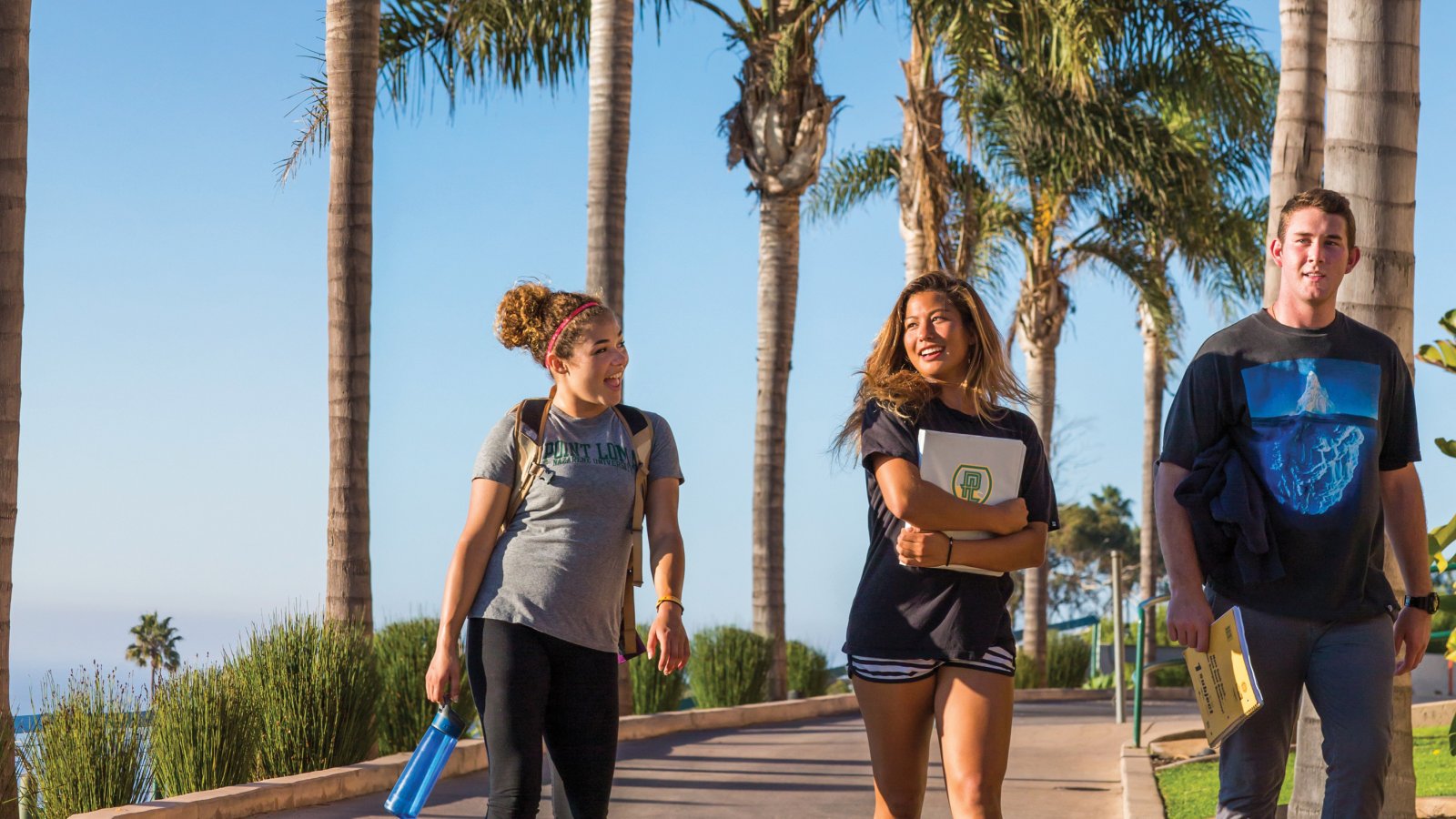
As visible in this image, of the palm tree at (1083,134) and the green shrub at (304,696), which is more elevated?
the palm tree at (1083,134)

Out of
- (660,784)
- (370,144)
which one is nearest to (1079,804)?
(660,784)

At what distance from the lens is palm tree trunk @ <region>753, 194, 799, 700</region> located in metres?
16.9

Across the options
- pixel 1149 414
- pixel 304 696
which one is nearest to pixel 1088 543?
pixel 1149 414

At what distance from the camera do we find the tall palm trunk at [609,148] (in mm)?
12602

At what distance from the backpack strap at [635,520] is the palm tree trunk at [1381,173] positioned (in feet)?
8.82

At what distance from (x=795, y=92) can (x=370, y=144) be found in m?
7.22

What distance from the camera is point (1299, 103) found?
23.7 feet

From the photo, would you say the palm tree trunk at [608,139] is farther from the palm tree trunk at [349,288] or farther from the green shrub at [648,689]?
the green shrub at [648,689]

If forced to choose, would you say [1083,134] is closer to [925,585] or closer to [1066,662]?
[1066,662]

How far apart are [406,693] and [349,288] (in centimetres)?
273

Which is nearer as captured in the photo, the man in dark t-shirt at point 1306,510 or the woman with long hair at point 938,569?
the woman with long hair at point 938,569

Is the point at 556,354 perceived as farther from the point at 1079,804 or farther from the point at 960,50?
the point at 960,50

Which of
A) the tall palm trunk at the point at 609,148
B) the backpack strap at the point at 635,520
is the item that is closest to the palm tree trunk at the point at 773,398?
the tall palm trunk at the point at 609,148

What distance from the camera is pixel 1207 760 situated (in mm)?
9836
